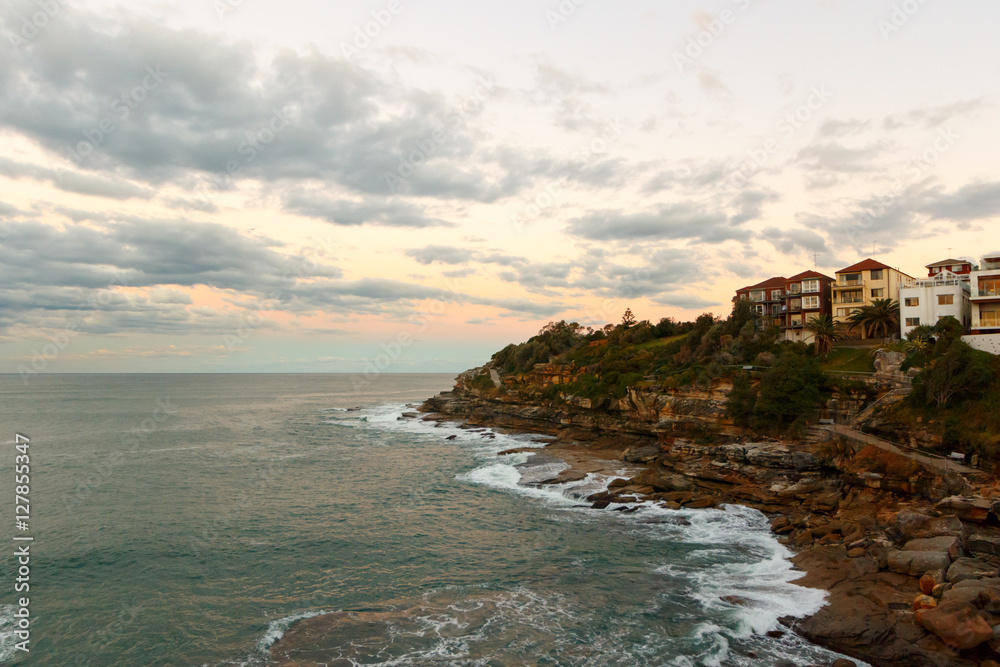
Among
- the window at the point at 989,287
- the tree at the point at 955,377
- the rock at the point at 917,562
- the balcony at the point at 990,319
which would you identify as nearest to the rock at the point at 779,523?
the rock at the point at 917,562

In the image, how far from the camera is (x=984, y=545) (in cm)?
2019

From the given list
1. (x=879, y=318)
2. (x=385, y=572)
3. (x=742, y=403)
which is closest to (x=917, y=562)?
(x=742, y=403)

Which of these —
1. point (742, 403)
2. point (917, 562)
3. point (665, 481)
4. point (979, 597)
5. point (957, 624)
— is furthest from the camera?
point (742, 403)

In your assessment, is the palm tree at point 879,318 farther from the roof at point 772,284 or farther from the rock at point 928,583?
the rock at point 928,583

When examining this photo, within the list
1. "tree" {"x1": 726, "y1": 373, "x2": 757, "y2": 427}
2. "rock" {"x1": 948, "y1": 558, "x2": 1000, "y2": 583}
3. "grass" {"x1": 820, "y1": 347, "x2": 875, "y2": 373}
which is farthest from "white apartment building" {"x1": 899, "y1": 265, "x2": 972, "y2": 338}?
"rock" {"x1": 948, "y1": 558, "x2": 1000, "y2": 583}

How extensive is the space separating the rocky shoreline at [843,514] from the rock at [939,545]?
43 mm

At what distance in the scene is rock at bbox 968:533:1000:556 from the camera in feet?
65.7

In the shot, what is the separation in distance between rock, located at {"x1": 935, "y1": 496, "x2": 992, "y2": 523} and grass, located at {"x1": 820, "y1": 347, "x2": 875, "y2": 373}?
65.5ft

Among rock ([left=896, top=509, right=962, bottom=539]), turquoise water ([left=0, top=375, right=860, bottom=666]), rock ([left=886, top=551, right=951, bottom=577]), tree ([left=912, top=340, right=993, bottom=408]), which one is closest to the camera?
turquoise water ([left=0, top=375, right=860, bottom=666])

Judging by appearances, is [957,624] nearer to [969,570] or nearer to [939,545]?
[969,570]

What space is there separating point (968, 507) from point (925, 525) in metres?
2.94

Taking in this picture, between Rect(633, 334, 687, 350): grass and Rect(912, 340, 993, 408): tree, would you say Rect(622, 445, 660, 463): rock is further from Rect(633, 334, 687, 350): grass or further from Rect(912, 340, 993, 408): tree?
Rect(633, 334, 687, 350): grass

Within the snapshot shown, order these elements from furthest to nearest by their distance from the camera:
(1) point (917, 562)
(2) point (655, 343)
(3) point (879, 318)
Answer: (2) point (655, 343)
(3) point (879, 318)
(1) point (917, 562)

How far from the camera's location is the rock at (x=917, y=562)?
19.4 m
